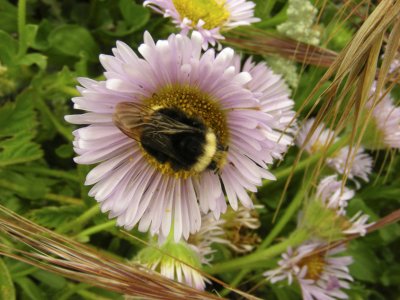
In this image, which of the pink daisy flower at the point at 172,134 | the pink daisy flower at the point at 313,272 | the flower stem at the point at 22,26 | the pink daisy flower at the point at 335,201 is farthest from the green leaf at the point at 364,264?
the flower stem at the point at 22,26

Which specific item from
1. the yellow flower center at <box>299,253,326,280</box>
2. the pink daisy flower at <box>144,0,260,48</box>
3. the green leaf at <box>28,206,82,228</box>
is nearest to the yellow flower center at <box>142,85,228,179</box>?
the pink daisy flower at <box>144,0,260,48</box>

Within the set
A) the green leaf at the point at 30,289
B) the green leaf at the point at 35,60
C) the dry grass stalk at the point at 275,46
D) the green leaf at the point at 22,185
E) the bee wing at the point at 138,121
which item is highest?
the dry grass stalk at the point at 275,46

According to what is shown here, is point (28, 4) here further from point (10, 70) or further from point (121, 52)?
point (121, 52)

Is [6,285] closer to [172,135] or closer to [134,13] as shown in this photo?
[172,135]

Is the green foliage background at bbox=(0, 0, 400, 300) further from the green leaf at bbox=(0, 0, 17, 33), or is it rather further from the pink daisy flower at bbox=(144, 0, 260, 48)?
the pink daisy flower at bbox=(144, 0, 260, 48)

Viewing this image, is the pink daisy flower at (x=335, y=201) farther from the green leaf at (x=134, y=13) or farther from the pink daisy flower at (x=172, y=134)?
the green leaf at (x=134, y=13)

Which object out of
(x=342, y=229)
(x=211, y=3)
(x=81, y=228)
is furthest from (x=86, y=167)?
(x=342, y=229)

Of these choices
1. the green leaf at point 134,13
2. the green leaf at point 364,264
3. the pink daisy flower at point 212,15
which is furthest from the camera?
the green leaf at point 364,264
